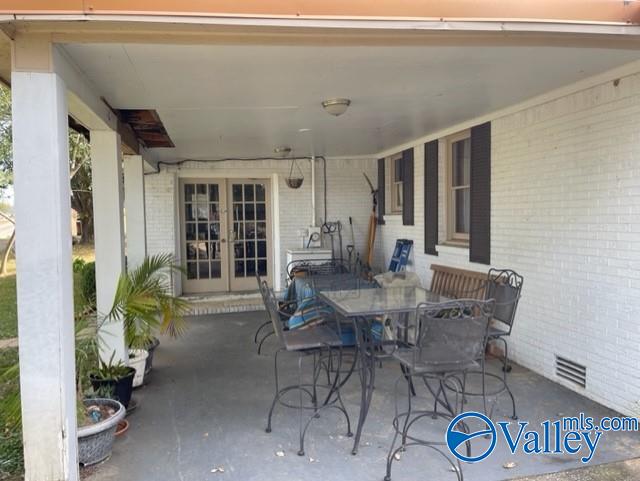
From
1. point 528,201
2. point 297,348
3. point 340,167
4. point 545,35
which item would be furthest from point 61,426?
point 340,167

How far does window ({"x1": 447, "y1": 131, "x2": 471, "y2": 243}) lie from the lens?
5.48 meters

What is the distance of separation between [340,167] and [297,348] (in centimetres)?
536

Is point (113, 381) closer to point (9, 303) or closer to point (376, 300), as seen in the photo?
point (376, 300)

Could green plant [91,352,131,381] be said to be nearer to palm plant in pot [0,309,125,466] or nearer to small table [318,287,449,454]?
palm plant in pot [0,309,125,466]

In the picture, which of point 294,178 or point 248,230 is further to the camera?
point 248,230

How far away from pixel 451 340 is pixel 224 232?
597 centimetres

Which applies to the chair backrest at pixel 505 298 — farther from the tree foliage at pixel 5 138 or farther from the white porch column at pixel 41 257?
the tree foliage at pixel 5 138

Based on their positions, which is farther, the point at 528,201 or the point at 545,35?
the point at 528,201

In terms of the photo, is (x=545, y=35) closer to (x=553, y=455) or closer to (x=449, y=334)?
(x=449, y=334)

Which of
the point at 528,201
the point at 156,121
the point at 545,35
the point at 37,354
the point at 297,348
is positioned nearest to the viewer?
the point at 37,354

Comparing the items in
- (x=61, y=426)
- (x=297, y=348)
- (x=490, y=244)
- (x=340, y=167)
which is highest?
(x=340, y=167)

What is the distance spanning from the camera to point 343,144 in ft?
21.4

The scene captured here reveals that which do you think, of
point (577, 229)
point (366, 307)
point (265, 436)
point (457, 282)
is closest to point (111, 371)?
point (265, 436)

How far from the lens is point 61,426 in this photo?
2354mm
